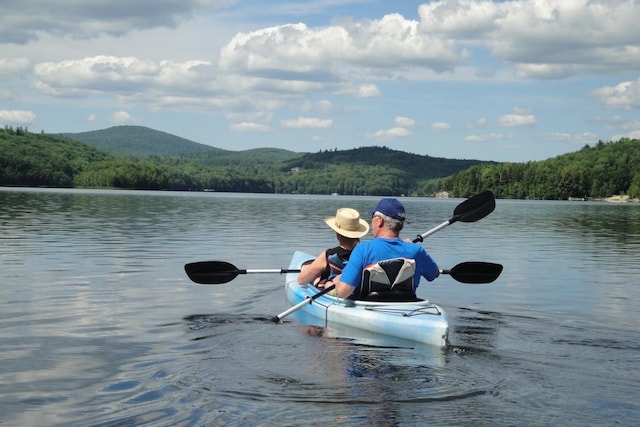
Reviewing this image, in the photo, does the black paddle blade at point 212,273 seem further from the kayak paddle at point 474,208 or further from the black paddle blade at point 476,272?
the kayak paddle at point 474,208

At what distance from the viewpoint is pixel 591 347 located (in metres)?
11.9

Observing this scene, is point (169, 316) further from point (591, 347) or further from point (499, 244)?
point (499, 244)

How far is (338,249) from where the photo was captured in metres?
13.4

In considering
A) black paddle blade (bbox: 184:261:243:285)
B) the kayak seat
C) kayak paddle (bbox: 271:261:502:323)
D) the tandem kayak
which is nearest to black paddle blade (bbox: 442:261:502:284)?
kayak paddle (bbox: 271:261:502:323)

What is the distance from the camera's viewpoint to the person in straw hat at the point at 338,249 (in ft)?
42.0

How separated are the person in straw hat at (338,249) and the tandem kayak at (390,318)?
1.75ft

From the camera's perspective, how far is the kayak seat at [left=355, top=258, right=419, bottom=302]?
37.3ft

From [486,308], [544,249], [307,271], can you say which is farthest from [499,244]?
[307,271]

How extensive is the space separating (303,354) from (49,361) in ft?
11.8

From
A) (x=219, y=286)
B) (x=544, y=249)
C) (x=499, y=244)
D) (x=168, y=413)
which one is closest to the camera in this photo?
(x=168, y=413)

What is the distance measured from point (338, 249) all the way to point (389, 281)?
1.92 metres

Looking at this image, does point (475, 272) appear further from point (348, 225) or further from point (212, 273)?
point (212, 273)

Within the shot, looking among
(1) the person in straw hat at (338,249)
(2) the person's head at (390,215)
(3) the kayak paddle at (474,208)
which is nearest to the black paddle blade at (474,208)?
(3) the kayak paddle at (474,208)

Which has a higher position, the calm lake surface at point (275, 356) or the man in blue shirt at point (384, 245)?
the man in blue shirt at point (384, 245)
